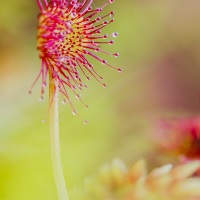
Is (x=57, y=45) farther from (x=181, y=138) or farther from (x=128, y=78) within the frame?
(x=128, y=78)

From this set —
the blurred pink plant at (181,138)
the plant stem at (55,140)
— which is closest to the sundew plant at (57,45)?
the plant stem at (55,140)

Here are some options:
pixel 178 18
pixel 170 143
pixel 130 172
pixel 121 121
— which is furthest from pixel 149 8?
pixel 130 172

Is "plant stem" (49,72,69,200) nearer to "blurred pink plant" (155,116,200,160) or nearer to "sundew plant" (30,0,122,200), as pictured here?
"sundew plant" (30,0,122,200)

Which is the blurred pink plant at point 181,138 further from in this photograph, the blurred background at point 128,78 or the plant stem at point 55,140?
the plant stem at point 55,140

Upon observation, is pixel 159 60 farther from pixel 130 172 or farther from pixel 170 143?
pixel 130 172

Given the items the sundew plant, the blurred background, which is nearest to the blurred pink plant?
the blurred background

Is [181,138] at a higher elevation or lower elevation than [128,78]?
lower

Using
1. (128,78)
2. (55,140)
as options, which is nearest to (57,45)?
(55,140)

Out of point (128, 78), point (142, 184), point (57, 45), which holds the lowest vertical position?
point (142, 184)
